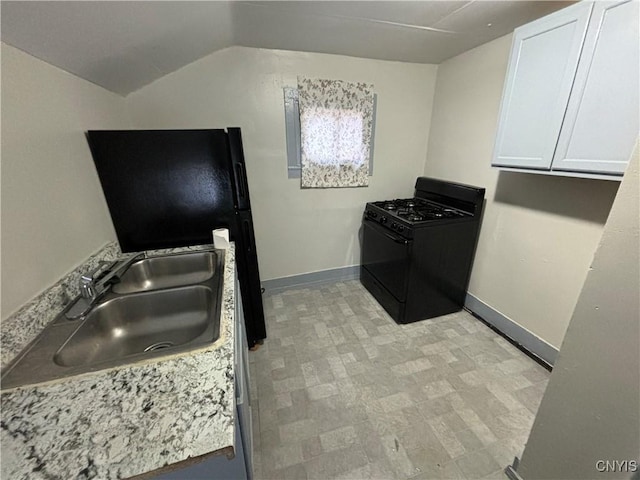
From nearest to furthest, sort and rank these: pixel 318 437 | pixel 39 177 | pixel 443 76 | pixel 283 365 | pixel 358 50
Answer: pixel 39 177 → pixel 318 437 → pixel 283 365 → pixel 358 50 → pixel 443 76

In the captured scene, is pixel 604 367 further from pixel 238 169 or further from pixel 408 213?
pixel 238 169

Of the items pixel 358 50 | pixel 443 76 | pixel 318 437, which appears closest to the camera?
pixel 318 437

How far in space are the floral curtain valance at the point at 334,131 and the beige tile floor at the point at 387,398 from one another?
1417 mm

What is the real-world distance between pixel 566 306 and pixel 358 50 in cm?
253

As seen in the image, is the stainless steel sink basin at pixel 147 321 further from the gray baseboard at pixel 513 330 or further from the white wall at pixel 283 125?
the gray baseboard at pixel 513 330

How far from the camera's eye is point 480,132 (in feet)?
7.32

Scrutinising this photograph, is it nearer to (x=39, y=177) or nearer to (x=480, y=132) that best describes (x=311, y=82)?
(x=480, y=132)

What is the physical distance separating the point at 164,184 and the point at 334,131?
1631mm

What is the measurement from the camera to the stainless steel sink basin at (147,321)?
1.04 m

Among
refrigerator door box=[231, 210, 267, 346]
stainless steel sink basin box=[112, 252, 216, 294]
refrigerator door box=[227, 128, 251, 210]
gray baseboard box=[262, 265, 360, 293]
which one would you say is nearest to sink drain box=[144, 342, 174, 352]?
stainless steel sink basin box=[112, 252, 216, 294]

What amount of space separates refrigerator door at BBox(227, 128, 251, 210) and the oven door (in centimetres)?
128

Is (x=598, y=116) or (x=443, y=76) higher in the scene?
(x=443, y=76)

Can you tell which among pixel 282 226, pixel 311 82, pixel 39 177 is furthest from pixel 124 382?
pixel 311 82

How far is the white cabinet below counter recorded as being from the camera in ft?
3.79
